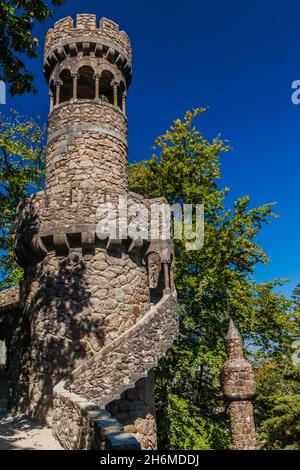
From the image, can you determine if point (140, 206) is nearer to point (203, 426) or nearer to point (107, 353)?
point (107, 353)

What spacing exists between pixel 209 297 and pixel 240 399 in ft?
16.2

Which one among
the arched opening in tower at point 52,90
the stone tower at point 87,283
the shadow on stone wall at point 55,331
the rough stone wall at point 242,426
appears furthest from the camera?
the arched opening in tower at point 52,90

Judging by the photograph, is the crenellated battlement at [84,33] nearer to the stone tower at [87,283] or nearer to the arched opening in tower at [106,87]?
the stone tower at [87,283]

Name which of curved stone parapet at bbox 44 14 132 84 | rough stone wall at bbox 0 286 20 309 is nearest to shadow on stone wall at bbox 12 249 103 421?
rough stone wall at bbox 0 286 20 309

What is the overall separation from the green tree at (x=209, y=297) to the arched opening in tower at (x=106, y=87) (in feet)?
14.2

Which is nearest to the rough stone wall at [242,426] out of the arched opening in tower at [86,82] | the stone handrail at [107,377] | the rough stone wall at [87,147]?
the stone handrail at [107,377]

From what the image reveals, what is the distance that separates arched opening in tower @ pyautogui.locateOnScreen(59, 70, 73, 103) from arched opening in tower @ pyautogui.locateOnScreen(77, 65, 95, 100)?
40 cm

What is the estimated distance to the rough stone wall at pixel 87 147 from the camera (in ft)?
37.7

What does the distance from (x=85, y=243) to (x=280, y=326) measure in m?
10.3

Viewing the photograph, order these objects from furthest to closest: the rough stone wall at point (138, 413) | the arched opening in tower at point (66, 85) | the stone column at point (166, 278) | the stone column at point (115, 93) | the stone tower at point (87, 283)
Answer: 1. the arched opening in tower at point (66, 85)
2. the stone column at point (115, 93)
3. the stone column at point (166, 278)
4. the rough stone wall at point (138, 413)
5. the stone tower at point (87, 283)

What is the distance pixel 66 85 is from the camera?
1370 cm

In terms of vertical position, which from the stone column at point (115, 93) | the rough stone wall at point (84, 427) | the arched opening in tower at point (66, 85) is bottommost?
the rough stone wall at point (84, 427)

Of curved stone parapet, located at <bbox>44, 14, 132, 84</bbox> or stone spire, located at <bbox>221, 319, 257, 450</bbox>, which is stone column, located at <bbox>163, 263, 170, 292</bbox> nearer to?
stone spire, located at <bbox>221, 319, 257, 450</bbox>
